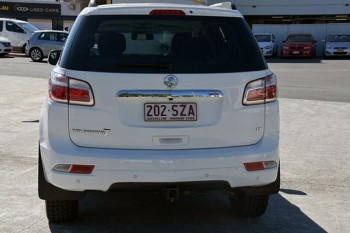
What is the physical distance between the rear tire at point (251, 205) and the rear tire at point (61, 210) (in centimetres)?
129

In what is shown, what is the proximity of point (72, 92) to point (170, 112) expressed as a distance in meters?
0.69

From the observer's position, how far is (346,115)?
10.4m

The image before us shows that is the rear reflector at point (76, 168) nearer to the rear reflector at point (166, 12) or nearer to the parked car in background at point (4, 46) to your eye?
the rear reflector at point (166, 12)

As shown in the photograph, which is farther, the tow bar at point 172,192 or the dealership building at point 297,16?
the dealership building at point 297,16

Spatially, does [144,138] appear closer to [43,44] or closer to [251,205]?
[251,205]

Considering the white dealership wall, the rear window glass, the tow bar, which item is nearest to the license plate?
the tow bar

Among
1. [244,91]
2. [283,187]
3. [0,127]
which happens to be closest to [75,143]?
[244,91]

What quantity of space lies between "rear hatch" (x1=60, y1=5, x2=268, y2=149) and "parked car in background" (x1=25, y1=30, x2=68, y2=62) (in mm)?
21697

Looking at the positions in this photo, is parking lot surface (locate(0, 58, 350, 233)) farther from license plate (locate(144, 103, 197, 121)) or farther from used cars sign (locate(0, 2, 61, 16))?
used cars sign (locate(0, 2, 61, 16))

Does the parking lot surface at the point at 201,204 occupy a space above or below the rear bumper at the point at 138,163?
below

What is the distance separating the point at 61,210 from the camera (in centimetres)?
425

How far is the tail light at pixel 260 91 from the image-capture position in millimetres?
3869

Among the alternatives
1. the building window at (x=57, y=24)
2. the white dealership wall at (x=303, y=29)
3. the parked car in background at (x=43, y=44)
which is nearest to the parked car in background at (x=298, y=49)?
the white dealership wall at (x=303, y=29)

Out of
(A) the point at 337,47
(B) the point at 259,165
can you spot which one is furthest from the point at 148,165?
(A) the point at 337,47
